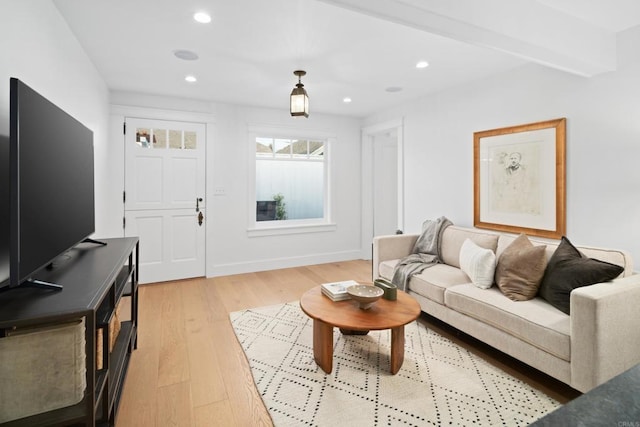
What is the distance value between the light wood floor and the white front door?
1.28ft

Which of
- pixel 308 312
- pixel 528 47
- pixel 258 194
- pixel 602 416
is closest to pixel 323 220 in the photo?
pixel 258 194

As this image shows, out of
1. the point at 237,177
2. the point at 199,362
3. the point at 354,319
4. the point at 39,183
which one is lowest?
the point at 199,362

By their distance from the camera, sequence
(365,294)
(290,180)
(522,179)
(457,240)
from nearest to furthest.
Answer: (365,294)
(522,179)
(457,240)
(290,180)

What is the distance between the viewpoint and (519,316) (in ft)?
6.95

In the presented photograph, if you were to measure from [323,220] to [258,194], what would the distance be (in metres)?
1.22

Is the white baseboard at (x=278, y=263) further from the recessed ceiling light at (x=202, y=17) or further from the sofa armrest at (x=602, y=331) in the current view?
the sofa armrest at (x=602, y=331)

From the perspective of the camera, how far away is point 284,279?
14.6ft

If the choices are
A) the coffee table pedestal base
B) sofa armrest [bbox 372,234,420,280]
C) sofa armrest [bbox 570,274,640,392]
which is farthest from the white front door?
sofa armrest [bbox 570,274,640,392]

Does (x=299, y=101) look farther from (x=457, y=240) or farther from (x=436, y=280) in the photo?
(x=457, y=240)

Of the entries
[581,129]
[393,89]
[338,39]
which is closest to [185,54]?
[338,39]

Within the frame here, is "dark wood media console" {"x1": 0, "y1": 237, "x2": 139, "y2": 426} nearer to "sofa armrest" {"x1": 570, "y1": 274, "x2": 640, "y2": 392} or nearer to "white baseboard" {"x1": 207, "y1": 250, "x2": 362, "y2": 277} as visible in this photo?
"sofa armrest" {"x1": 570, "y1": 274, "x2": 640, "y2": 392}

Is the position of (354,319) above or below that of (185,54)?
below

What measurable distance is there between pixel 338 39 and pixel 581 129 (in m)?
2.16

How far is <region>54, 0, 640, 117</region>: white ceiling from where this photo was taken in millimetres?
2027
